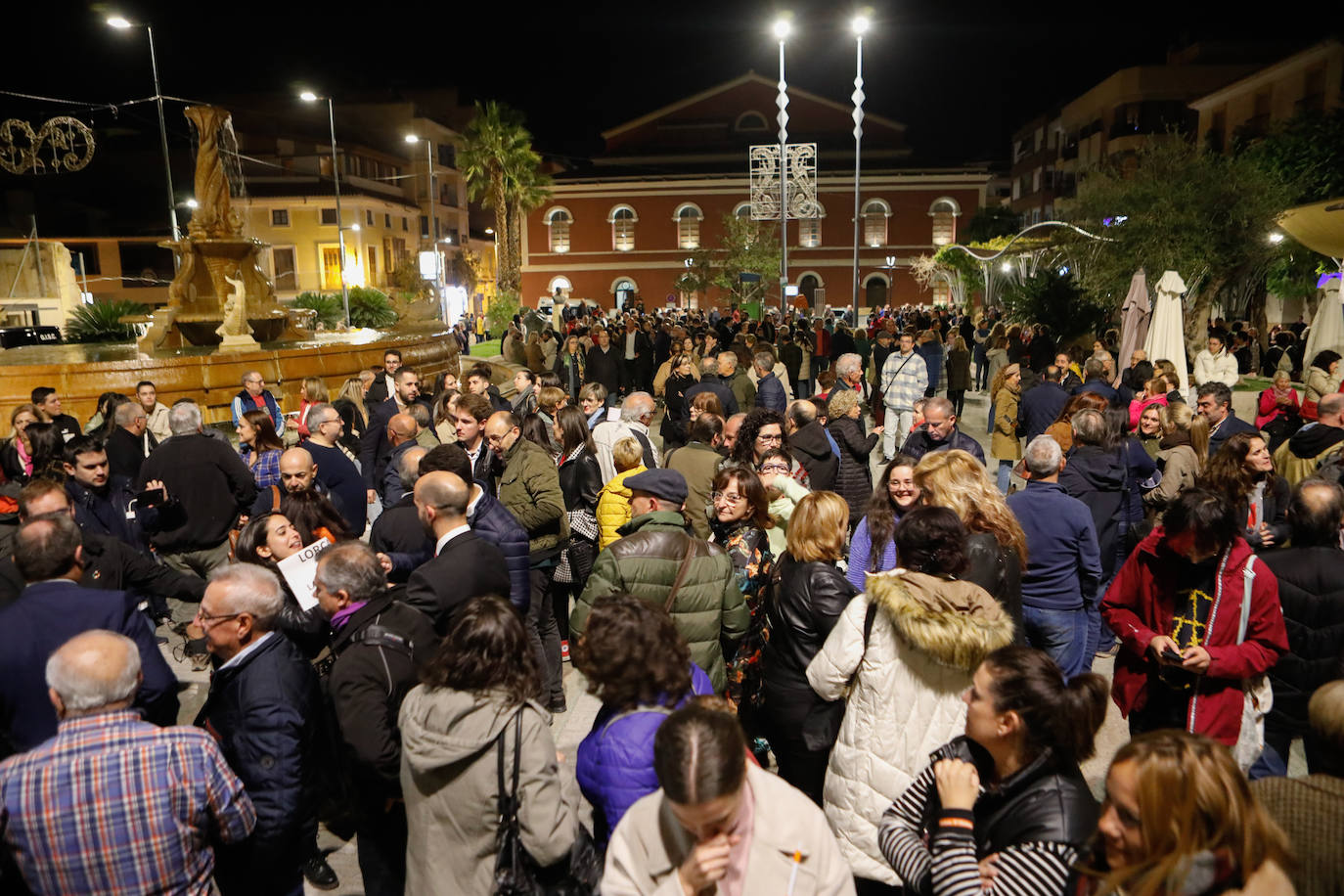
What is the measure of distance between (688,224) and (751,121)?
810 centimetres

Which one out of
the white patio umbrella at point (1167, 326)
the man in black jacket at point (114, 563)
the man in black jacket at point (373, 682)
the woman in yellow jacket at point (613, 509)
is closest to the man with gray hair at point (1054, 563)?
the woman in yellow jacket at point (613, 509)

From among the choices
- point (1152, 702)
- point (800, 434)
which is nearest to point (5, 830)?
point (1152, 702)

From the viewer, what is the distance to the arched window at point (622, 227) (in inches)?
2084

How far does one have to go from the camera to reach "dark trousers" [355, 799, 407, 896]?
3520 millimetres

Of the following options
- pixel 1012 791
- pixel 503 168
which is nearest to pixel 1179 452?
pixel 1012 791

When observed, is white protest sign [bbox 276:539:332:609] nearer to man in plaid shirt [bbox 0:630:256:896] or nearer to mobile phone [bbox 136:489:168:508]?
man in plaid shirt [bbox 0:630:256:896]

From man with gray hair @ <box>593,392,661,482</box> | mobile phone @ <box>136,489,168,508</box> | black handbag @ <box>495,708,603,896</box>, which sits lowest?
black handbag @ <box>495,708,603,896</box>

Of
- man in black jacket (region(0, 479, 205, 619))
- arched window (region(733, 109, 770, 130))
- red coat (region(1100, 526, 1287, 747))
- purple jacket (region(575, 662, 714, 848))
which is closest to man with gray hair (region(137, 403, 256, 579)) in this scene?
man in black jacket (region(0, 479, 205, 619))

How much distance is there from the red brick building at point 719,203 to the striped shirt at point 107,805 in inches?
1942

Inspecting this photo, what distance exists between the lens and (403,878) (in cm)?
355

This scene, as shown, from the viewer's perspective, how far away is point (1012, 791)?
8.11 feet

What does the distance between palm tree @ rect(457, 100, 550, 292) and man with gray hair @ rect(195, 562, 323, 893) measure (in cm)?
4075

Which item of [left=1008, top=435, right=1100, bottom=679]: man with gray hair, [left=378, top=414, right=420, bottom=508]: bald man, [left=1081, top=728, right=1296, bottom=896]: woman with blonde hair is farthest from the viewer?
[left=378, top=414, right=420, bottom=508]: bald man

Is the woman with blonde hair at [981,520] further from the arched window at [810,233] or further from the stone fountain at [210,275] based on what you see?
the arched window at [810,233]
